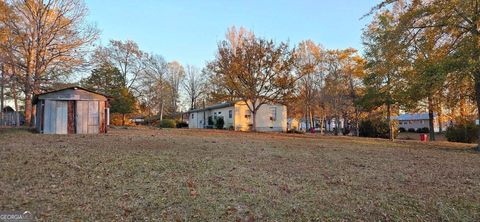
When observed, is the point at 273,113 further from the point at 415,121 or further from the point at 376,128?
the point at 415,121

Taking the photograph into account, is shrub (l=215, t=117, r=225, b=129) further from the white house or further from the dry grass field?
the dry grass field

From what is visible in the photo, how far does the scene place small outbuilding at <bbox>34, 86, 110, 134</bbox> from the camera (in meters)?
15.9

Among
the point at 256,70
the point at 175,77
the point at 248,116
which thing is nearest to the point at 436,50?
the point at 256,70

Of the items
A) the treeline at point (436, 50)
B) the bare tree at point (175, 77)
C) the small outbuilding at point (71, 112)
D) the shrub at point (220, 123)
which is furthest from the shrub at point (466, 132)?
the bare tree at point (175, 77)

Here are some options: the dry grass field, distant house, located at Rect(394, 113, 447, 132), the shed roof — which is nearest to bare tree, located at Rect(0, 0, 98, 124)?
the shed roof

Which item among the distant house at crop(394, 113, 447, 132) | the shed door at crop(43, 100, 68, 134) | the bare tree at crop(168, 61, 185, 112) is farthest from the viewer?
the distant house at crop(394, 113, 447, 132)

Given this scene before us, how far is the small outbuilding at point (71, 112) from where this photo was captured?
15.9 metres

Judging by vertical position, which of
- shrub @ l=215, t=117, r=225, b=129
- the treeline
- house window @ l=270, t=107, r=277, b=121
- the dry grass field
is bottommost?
the dry grass field

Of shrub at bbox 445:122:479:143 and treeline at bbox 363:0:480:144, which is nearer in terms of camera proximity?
treeline at bbox 363:0:480:144

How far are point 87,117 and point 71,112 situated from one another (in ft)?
2.72

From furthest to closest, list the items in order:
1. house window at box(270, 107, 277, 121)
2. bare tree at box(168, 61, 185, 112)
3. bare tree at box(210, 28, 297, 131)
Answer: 1. bare tree at box(168, 61, 185, 112)
2. house window at box(270, 107, 277, 121)
3. bare tree at box(210, 28, 297, 131)

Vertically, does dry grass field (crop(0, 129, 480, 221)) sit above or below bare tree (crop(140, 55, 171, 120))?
below

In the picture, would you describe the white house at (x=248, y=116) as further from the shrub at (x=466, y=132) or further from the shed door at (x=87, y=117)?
the shrub at (x=466, y=132)

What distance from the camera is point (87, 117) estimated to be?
54.9 ft
